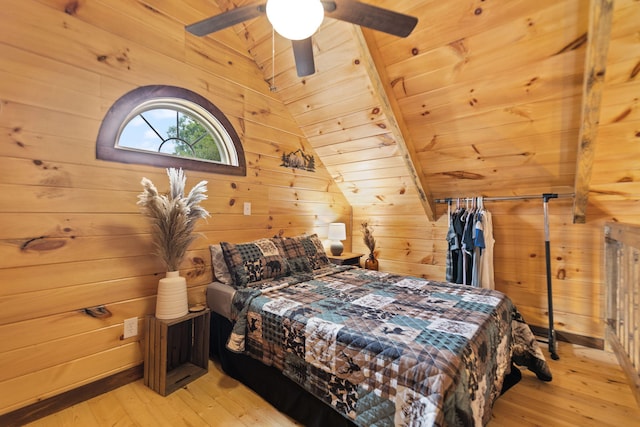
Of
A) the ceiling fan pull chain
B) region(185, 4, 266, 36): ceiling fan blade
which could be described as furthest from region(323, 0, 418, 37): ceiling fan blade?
the ceiling fan pull chain

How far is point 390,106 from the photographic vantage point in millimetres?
2533

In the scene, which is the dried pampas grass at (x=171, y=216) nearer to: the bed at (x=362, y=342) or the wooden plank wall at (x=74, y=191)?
the wooden plank wall at (x=74, y=191)

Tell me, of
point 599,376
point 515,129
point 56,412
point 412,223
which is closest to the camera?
point 56,412

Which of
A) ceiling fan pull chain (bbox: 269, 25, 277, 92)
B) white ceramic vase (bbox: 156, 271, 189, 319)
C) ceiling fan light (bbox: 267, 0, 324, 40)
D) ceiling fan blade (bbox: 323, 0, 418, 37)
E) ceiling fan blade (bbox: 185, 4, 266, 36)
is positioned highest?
ceiling fan pull chain (bbox: 269, 25, 277, 92)

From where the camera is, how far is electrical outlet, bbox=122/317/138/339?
6.46 ft

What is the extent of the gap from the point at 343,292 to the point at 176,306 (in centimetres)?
117

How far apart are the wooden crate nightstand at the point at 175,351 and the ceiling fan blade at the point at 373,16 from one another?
80.4 inches

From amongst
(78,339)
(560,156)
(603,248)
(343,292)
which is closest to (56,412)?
(78,339)

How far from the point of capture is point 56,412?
168 centimetres

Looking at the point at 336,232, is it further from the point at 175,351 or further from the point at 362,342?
the point at 362,342

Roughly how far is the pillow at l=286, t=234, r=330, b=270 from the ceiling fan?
1.86m

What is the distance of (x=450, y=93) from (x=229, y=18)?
1798mm

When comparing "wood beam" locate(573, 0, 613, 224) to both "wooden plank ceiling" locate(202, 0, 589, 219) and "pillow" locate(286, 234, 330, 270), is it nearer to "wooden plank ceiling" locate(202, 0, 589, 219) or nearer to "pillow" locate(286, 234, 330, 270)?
"wooden plank ceiling" locate(202, 0, 589, 219)

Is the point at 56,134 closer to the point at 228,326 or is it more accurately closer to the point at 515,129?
the point at 228,326
